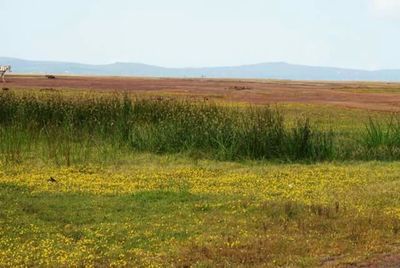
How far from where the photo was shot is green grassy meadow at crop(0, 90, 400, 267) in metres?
8.36

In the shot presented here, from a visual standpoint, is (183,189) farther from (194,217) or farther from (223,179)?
(194,217)

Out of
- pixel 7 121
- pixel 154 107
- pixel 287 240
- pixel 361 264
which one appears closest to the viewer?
pixel 361 264

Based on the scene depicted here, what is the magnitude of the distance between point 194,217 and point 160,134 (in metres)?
9.88

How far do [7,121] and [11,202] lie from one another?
10.7 meters

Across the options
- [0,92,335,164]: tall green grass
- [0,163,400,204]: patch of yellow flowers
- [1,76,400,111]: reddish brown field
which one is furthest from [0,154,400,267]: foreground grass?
[1,76,400,111]: reddish brown field

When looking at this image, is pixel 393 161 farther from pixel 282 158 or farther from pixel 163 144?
pixel 163 144

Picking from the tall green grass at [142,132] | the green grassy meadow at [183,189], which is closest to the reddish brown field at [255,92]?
the tall green grass at [142,132]

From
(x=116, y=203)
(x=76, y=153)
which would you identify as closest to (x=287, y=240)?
(x=116, y=203)

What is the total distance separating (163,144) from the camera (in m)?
19.4

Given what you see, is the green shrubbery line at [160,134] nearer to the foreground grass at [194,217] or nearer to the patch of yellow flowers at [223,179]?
the patch of yellow flowers at [223,179]

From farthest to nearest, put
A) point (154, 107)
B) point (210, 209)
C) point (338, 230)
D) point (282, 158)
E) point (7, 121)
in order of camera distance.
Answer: point (154, 107)
point (7, 121)
point (282, 158)
point (210, 209)
point (338, 230)

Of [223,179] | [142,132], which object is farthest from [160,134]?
[223,179]

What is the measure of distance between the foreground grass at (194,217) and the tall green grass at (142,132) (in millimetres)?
2898

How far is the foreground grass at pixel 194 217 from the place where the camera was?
26.6 feet
